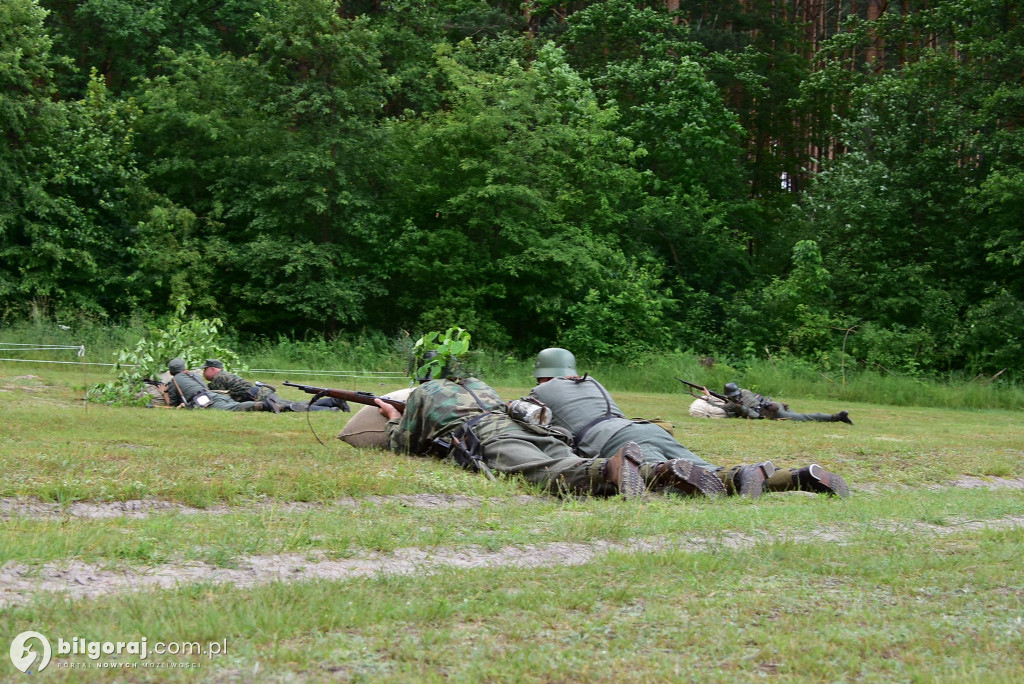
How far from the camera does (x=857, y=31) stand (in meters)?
36.7

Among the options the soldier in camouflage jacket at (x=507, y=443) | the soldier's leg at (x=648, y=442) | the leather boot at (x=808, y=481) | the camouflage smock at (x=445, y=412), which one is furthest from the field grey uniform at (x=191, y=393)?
the leather boot at (x=808, y=481)

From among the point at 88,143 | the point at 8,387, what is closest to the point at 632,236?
the point at 88,143

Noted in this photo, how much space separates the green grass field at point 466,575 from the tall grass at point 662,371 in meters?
15.1

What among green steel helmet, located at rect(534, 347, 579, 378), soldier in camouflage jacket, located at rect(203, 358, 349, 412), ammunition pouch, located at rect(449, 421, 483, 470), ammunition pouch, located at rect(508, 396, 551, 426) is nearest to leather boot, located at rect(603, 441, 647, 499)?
ammunition pouch, located at rect(508, 396, 551, 426)

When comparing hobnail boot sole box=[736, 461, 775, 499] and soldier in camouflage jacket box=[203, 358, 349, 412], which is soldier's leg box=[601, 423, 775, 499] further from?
soldier in camouflage jacket box=[203, 358, 349, 412]

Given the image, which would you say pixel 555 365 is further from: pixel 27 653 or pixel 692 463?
pixel 27 653

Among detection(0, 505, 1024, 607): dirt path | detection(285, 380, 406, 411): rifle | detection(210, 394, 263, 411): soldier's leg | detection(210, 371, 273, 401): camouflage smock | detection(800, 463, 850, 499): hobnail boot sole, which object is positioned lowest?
detection(210, 394, 263, 411): soldier's leg

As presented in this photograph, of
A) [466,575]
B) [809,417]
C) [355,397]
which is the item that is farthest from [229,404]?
[466,575]

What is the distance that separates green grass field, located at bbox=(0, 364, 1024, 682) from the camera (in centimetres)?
402

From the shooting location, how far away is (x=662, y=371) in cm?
2602

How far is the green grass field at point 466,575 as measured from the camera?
13.2 ft

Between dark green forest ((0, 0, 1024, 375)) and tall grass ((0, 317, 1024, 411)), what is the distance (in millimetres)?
1513

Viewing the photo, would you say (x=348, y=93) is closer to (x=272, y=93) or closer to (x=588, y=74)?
(x=272, y=93)

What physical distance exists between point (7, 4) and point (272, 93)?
23.9ft
